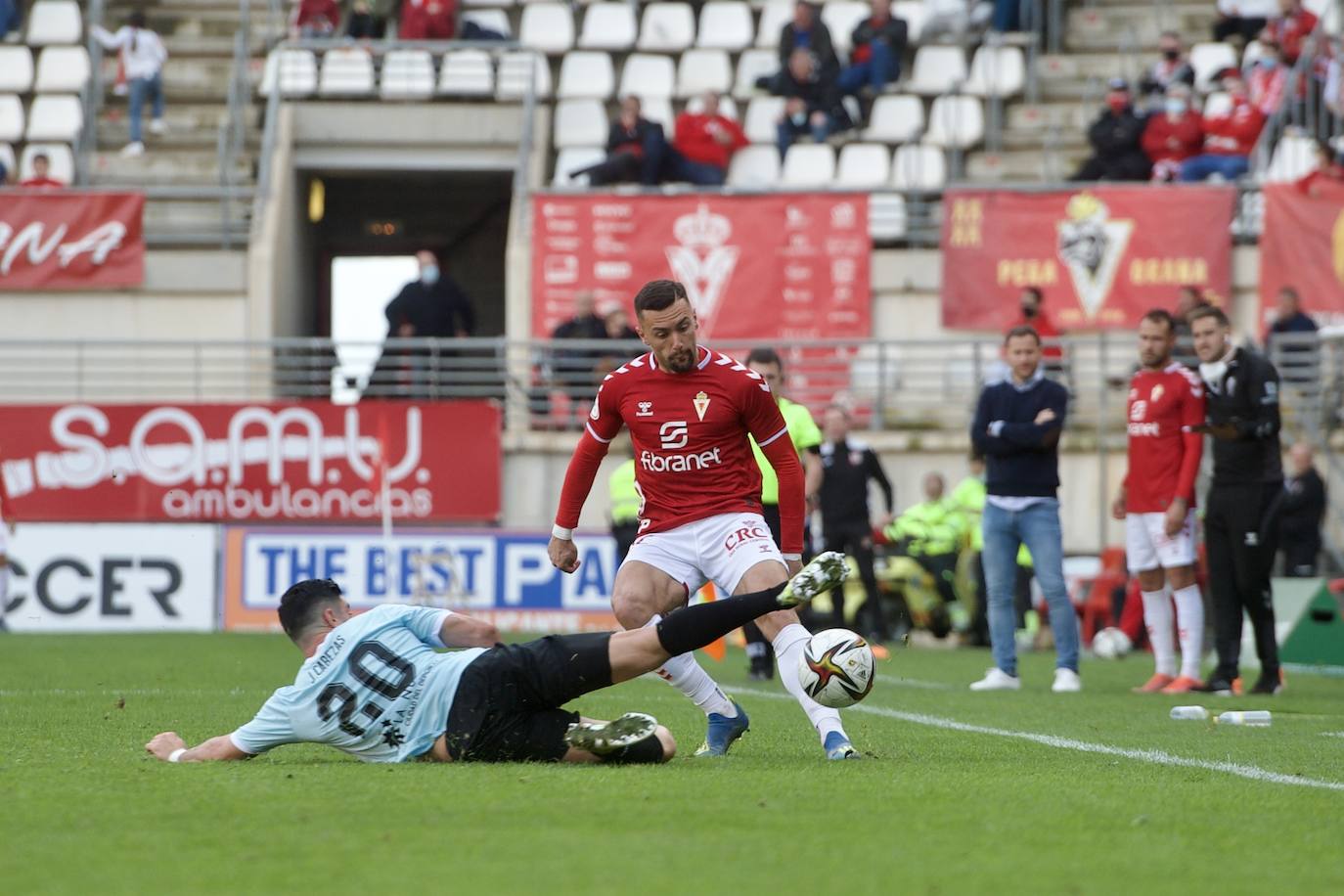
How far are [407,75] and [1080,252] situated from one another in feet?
28.3

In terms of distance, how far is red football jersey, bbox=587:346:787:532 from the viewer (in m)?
7.55

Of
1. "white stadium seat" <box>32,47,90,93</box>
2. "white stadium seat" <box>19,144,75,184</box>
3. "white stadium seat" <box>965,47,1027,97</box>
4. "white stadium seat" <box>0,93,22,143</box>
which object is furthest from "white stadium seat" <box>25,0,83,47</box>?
"white stadium seat" <box>965,47,1027,97</box>

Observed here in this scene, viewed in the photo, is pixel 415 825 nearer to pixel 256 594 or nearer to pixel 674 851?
pixel 674 851

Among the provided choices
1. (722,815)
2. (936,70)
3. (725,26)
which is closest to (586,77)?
(725,26)

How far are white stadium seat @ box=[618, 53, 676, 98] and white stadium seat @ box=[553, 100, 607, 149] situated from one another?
0.69 meters

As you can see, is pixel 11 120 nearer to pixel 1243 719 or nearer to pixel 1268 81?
pixel 1268 81

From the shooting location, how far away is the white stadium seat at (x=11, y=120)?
2561cm

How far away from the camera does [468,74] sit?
25656 millimetres

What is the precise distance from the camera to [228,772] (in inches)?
262

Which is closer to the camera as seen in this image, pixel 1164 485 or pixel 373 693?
pixel 373 693

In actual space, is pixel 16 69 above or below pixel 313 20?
below

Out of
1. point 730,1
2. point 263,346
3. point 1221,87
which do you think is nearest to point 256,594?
point 263,346

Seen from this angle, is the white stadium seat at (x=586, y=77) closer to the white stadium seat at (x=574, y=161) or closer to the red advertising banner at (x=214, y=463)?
the white stadium seat at (x=574, y=161)

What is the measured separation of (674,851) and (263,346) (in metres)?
17.9
